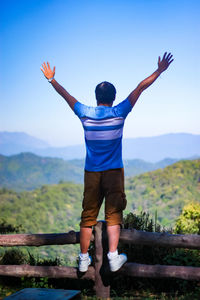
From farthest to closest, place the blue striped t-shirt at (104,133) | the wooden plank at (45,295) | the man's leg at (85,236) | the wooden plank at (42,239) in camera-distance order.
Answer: the wooden plank at (42,239) < the man's leg at (85,236) < the blue striped t-shirt at (104,133) < the wooden plank at (45,295)

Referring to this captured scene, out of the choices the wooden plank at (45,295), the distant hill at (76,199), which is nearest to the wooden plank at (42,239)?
the wooden plank at (45,295)

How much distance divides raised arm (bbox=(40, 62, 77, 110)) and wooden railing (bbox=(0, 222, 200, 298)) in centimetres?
130

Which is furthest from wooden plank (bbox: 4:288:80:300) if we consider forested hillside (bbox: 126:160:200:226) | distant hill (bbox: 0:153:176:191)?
distant hill (bbox: 0:153:176:191)

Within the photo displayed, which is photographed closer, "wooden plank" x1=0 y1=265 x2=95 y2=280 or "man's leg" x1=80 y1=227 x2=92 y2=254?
"man's leg" x1=80 y1=227 x2=92 y2=254

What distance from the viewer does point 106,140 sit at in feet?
10.6

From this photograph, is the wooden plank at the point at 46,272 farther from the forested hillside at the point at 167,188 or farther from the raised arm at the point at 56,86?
the forested hillside at the point at 167,188

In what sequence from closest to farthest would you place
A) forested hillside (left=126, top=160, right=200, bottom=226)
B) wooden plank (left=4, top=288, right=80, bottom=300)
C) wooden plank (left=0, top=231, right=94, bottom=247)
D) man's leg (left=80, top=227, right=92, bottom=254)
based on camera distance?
wooden plank (left=4, top=288, right=80, bottom=300)
man's leg (left=80, top=227, right=92, bottom=254)
wooden plank (left=0, top=231, right=94, bottom=247)
forested hillside (left=126, top=160, right=200, bottom=226)

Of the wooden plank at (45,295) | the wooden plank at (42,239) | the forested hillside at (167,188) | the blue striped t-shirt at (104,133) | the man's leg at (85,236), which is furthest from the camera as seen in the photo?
the forested hillside at (167,188)

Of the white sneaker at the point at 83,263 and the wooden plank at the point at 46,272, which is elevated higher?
the white sneaker at the point at 83,263

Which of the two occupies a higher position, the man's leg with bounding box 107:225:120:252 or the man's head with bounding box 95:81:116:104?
the man's head with bounding box 95:81:116:104

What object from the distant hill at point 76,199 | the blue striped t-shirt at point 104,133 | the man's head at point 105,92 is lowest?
the distant hill at point 76,199

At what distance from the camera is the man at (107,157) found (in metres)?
3.25

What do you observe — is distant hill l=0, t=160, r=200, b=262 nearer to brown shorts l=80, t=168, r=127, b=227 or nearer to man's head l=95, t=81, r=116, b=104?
brown shorts l=80, t=168, r=127, b=227

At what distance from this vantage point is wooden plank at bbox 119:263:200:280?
3371mm
